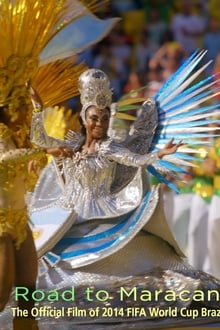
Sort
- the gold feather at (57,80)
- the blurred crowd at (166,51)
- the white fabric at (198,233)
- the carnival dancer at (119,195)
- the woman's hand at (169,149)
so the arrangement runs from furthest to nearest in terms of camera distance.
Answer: the blurred crowd at (166,51) < the white fabric at (198,233) < the gold feather at (57,80) < the carnival dancer at (119,195) < the woman's hand at (169,149)

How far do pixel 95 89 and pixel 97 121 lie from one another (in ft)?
0.57

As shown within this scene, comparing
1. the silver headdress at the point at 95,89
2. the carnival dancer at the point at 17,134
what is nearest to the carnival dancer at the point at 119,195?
the silver headdress at the point at 95,89

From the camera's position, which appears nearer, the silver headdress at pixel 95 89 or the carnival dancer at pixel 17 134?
the carnival dancer at pixel 17 134

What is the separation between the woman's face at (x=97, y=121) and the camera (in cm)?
746

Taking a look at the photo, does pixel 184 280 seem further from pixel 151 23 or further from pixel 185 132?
pixel 151 23

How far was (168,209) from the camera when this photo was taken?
1032 centimetres

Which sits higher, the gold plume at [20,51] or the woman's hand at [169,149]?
the gold plume at [20,51]

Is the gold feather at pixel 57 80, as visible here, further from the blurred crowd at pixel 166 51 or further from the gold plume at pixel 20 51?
the blurred crowd at pixel 166 51

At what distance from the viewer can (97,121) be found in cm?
748

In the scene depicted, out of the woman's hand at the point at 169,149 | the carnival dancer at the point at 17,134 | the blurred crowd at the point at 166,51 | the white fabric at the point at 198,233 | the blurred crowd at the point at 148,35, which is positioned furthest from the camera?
the blurred crowd at the point at 148,35

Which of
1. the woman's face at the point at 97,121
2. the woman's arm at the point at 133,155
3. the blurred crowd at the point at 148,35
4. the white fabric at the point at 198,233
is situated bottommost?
the white fabric at the point at 198,233

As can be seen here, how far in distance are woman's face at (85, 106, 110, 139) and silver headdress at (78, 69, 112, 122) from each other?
0.09 ft

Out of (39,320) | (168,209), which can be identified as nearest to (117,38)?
(168,209)

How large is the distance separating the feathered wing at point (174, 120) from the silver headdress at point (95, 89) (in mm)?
271
